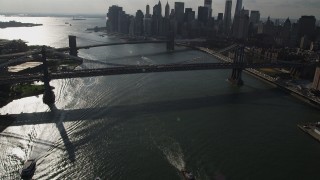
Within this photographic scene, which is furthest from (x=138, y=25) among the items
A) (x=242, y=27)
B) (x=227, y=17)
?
(x=242, y=27)

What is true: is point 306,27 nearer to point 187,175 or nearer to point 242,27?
point 242,27

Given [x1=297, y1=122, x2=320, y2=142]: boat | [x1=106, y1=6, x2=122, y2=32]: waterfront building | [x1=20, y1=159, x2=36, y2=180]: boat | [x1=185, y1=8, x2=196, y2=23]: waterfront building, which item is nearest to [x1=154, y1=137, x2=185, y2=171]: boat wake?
[x1=20, y1=159, x2=36, y2=180]: boat

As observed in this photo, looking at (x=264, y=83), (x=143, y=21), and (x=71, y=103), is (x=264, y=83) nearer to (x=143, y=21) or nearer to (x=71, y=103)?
(x=71, y=103)

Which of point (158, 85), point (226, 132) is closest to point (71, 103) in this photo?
point (158, 85)

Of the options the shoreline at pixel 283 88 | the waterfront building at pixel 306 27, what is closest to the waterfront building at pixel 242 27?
the waterfront building at pixel 306 27

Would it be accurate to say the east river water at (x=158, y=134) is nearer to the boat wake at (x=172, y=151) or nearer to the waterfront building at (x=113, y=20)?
the boat wake at (x=172, y=151)

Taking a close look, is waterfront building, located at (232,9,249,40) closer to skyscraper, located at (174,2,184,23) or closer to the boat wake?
skyscraper, located at (174,2,184,23)
